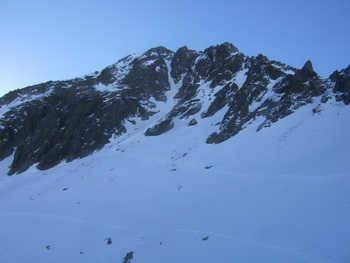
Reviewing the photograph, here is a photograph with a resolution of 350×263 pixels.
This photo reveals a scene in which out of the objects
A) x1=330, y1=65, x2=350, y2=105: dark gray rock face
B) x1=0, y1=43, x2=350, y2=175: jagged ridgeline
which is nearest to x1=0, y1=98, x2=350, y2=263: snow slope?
x1=330, y1=65, x2=350, y2=105: dark gray rock face

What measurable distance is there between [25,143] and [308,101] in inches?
2005

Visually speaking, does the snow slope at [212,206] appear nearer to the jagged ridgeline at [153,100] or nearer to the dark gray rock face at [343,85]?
the dark gray rock face at [343,85]

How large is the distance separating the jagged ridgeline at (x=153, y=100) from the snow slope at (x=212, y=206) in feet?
12.2

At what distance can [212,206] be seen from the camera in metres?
14.4

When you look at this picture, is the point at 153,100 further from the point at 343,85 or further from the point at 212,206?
the point at 212,206

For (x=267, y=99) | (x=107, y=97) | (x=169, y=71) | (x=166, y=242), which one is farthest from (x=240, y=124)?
(x=169, y=71)

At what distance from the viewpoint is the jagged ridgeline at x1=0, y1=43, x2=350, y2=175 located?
89.4 ft

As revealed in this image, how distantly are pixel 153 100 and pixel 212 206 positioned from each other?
4636 cm

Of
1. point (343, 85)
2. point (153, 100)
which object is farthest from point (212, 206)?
point (153, 100)

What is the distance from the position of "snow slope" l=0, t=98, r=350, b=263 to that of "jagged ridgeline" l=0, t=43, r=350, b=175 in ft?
12.2

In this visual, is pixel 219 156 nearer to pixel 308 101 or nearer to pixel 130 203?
pixel 130 203

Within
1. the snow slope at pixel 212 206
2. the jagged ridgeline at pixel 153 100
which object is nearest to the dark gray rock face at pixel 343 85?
the jagged ridgeline at pixel 153 100

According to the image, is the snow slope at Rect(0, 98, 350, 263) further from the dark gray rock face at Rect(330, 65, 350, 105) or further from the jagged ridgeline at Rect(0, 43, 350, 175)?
the jagged ridgeline at Rect(0, 43, 350, 175)

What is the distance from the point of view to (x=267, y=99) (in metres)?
29.0
